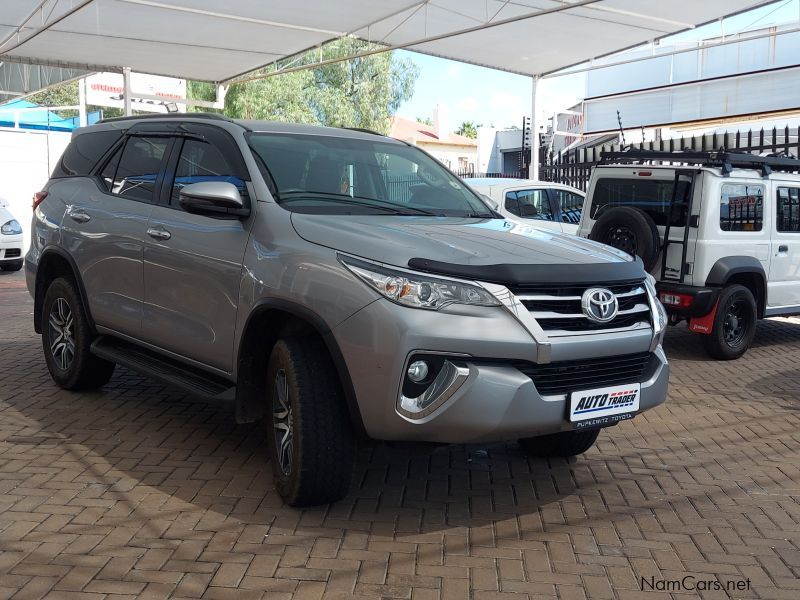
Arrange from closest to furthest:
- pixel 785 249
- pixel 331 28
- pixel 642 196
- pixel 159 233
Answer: pixel 159 233, pixel 642 196, pixel 785 249, pixel 331 28

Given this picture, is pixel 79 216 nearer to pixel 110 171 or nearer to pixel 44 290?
pixel 110 171

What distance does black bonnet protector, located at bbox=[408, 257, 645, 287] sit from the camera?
397 cm

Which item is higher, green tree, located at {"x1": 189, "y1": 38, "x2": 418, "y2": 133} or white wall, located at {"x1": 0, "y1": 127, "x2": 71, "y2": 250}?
green tree, located at {"x1": 189, "y1": 38, "x2": 418, "y2": 133}

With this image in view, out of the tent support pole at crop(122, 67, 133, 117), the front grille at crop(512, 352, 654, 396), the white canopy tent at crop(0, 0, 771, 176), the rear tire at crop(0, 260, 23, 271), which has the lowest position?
the rear tire at crop(0, 260, 23, 271)

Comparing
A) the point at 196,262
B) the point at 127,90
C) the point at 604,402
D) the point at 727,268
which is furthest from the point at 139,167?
the point at 127,90

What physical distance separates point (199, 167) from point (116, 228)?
0.83 metres

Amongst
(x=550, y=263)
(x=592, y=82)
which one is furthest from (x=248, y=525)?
(x=592, y=82)

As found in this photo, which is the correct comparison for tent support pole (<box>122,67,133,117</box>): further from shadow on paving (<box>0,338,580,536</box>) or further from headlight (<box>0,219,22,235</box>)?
shadow on paving (<box>0,338,580,536</box>)

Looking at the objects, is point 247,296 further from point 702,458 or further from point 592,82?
point 592,82

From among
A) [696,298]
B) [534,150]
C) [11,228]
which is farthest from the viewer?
[534,150]

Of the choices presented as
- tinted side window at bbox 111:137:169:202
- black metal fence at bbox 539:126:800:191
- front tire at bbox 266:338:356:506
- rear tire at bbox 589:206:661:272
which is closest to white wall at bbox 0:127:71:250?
black metal fence at bbox 539:126:800:191

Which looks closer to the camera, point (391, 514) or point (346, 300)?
point (346, 300)

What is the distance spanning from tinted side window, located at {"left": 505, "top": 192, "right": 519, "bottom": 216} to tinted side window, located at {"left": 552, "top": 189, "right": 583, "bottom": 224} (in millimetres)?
775

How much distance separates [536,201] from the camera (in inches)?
480
